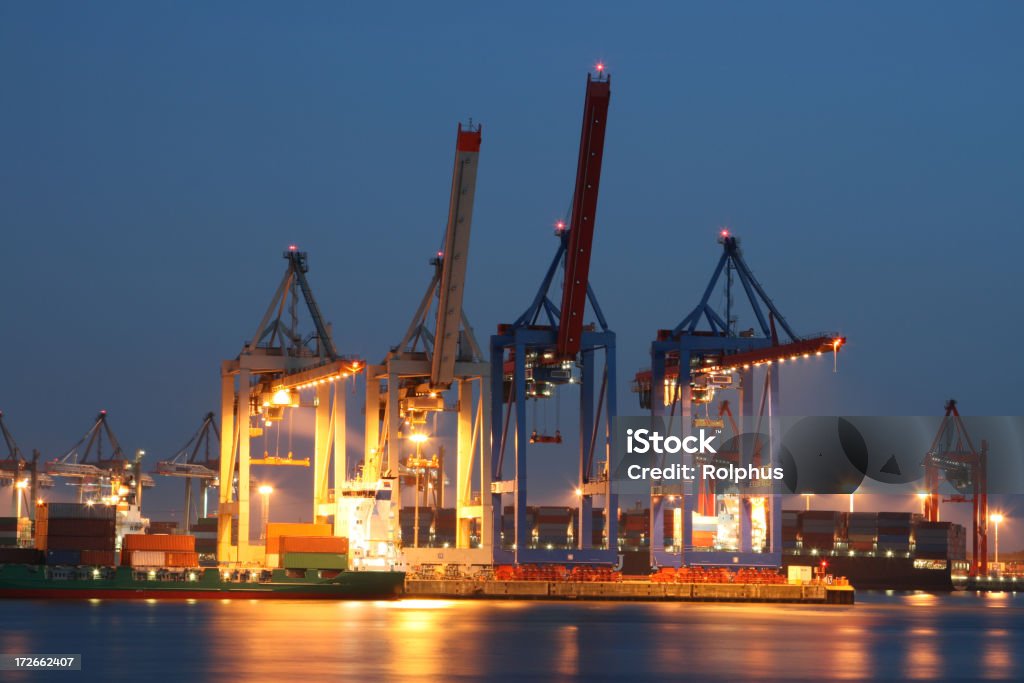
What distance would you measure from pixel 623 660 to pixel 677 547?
3664 centimetres

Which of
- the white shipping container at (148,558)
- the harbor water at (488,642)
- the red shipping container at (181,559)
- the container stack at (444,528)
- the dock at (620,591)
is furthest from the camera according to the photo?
the container stack at (444,528)

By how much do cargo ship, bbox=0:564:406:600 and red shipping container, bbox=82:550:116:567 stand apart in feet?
0.81

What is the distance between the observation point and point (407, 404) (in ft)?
249

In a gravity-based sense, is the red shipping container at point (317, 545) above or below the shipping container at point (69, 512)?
below

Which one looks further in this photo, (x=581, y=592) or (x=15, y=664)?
(x=581, y=592)

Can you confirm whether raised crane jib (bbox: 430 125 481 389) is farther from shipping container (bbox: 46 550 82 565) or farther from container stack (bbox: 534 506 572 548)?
container stack (bbox: 534 506 572 548)

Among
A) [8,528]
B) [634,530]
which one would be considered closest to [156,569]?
[8,528]

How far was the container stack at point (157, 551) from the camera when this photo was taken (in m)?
68.8

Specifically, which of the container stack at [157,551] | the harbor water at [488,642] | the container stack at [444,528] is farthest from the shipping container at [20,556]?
the container stack at [444,528]

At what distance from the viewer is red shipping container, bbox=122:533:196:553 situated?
225ft

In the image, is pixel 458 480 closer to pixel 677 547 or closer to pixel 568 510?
pixel 677 547

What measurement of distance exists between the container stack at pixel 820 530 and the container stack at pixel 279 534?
5581cm

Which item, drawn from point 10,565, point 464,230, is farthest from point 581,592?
point 10,565

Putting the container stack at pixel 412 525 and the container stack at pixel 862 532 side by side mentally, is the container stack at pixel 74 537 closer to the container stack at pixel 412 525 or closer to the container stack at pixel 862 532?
the container stack at pixel 412 525
